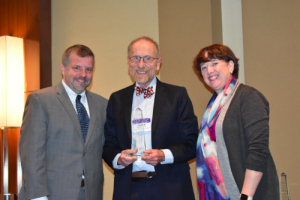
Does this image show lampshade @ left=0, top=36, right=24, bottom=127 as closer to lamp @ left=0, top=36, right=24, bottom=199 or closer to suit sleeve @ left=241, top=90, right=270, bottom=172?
lamp @ left=0, top=36, right=24, bottom=199

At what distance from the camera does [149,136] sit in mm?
2480

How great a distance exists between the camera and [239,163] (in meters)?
2.08

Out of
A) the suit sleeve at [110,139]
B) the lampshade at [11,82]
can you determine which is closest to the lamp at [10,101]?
the lampshade at [11,82]

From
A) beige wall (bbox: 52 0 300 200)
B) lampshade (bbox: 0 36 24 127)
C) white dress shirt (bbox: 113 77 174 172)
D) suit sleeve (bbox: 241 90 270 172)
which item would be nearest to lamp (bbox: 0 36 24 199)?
lampshade (bbox: 0 36 24 127)

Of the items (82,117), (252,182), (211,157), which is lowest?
(252,182)

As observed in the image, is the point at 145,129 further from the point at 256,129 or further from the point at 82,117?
the point at 256,129

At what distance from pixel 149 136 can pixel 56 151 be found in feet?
2.48

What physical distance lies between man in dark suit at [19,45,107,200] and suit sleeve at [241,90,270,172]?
50.7 inches

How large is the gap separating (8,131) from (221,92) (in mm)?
3389

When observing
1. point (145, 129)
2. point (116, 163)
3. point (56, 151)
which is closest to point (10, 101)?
point (56, 151)

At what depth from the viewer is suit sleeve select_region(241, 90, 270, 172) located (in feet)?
6.43

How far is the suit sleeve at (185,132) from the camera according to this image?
2402 millimetres

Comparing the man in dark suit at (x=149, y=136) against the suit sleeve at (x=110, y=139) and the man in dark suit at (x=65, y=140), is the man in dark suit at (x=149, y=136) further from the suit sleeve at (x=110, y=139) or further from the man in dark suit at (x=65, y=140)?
the man in dark suit at (x=65, y=140)

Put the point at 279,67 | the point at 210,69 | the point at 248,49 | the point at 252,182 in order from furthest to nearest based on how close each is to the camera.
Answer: the point at 248,49 → the point at 279,67 → the point at 210,69 → the point at 252,182
